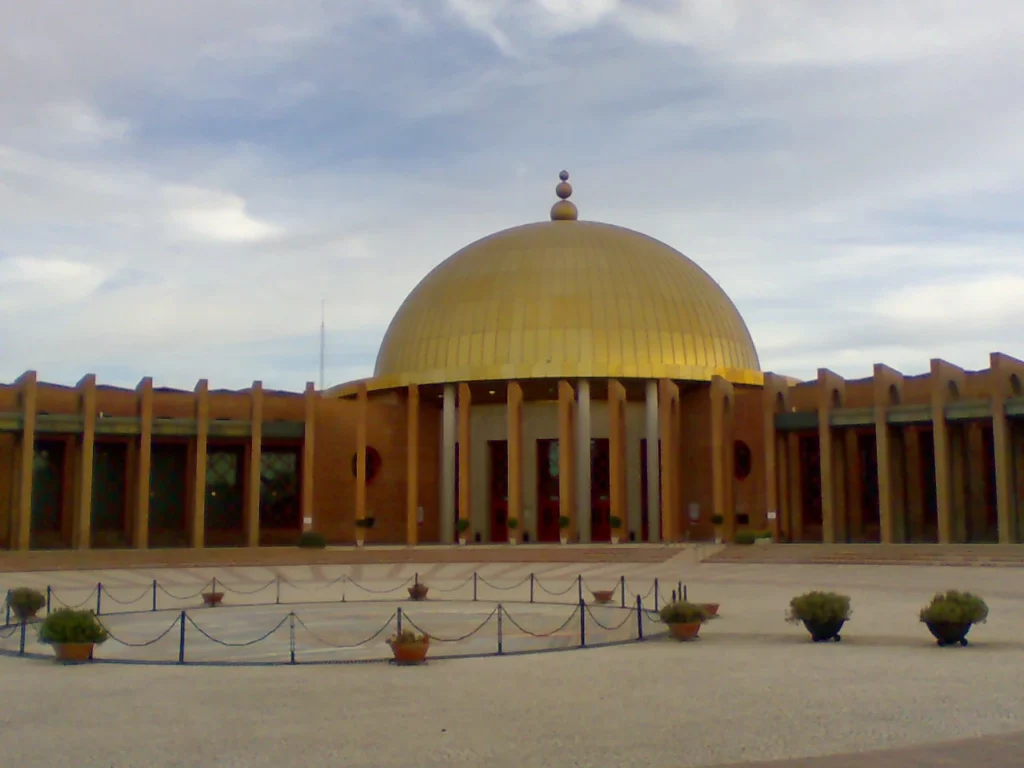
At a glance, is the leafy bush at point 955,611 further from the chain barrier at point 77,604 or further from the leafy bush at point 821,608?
the chain barrier at point 77,604

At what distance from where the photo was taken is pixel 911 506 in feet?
136

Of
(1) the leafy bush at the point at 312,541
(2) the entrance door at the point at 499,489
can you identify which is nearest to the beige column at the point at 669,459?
(2) the entrance door at the point at 499,489

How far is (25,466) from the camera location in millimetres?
38500

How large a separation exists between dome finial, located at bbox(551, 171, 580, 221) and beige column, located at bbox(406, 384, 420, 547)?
14.6 metres

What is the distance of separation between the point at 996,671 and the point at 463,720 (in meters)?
6.46

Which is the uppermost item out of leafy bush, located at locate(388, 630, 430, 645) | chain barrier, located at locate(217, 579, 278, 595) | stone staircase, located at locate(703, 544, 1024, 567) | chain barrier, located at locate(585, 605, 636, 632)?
stone staircase, located at locate(703, 544, 1024, 567)

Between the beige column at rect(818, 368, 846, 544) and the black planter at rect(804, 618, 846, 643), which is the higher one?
the beige column at rect(818, 368, 846, 544)

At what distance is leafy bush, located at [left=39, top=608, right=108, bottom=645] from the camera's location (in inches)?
566

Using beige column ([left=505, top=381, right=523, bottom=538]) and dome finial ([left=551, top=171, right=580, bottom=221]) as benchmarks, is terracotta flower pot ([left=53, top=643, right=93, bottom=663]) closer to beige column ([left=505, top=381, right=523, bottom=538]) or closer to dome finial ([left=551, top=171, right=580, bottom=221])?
beige column ([left=505, top=381, right=523, bottom=538])

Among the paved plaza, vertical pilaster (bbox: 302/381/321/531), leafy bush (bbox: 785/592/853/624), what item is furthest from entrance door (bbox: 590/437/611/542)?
leafy bush (bbox: 785/592/853/624)

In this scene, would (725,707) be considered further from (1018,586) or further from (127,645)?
(1018,586)

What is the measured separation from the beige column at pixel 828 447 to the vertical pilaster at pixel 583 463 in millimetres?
9302

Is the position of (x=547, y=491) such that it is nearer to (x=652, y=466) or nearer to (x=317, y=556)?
(x=652, y=466)

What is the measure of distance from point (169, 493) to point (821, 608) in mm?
35322
